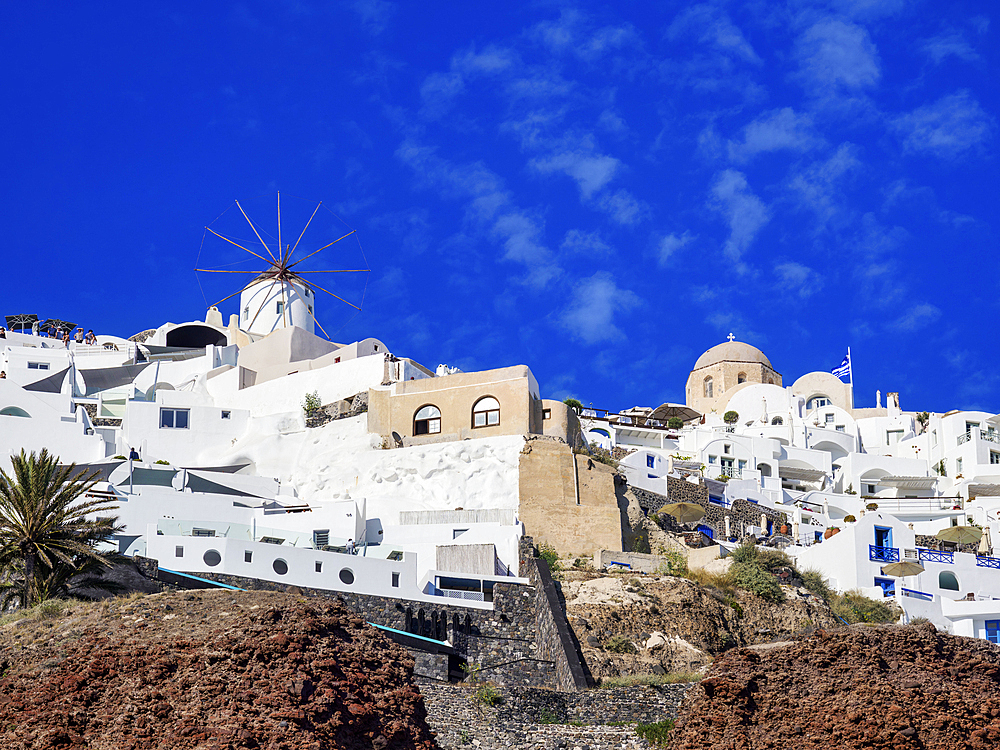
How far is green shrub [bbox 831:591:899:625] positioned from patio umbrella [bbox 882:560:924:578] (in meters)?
1.17

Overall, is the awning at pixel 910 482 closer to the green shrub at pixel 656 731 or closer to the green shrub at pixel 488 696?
the green shrub at pixel 488 696

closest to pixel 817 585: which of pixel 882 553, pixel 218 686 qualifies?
pixel 882 553

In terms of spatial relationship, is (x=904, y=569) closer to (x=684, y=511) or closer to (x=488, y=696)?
(x=684, y=511)

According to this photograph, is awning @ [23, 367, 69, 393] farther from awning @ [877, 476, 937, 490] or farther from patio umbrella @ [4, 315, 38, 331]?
awning @ [877, 476, 937, 490]

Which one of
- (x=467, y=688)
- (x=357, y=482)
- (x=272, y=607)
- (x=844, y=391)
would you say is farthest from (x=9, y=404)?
(x=844, y=391)

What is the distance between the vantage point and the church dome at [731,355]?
269 feet

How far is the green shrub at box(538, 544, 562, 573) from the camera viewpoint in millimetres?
37209

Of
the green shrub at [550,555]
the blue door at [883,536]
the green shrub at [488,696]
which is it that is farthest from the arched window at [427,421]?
the green shrub at [488,696]

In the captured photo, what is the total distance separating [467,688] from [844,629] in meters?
12.3

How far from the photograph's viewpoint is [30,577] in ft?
84.9

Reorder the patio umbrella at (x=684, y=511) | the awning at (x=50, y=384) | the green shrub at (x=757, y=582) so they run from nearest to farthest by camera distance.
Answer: the green shrub at (x=757, y=582) → the patio umbrella at (x=684, y=511) → the awning at (x=50, y=384)

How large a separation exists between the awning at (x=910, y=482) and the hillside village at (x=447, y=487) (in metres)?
0.17

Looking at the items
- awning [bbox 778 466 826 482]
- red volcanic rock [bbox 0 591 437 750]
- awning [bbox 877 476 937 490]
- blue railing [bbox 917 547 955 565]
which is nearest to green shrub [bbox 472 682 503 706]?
red volcanic rock [bbox 0 591 437 750]

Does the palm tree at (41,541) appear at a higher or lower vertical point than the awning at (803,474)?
lower
